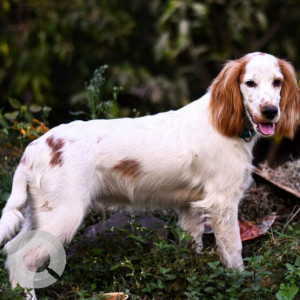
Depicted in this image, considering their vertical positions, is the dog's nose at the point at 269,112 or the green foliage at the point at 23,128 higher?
the dog's nose at the point at 269,112

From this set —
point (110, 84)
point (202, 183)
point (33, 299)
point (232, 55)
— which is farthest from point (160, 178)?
point (232, 55)

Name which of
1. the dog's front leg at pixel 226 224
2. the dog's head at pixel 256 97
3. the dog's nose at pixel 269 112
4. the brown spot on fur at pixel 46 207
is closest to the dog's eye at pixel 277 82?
the dog's head at pixel 256 97

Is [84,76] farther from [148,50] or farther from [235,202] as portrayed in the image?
[235,202]

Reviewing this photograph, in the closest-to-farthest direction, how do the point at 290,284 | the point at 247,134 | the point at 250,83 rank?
1. the point at 290,284
2. the point at 250,83
3. the point at 247,134

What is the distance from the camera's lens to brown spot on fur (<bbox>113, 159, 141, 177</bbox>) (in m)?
4.10

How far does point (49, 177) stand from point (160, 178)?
2.45ft

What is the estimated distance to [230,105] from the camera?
13.7 ft

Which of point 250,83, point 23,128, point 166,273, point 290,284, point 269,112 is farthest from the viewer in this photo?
point 23,128

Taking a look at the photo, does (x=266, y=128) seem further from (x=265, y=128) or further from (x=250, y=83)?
(x=250, y=83)

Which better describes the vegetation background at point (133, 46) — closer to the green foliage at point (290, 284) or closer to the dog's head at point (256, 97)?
the dog's head at point (256, 97)

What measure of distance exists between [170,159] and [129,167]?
28cm

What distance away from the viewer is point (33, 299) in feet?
12.2

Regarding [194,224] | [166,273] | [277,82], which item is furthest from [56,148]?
[277,82]

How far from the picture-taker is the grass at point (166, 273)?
11.9 ft
